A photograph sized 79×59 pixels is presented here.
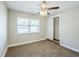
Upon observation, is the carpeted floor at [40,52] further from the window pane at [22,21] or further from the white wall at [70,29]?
the window pane at [22,21]

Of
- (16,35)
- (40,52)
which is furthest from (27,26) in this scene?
(40,52)

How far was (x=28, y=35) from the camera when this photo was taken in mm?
5238

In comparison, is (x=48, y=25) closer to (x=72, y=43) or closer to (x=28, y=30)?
(x=28, y=30)

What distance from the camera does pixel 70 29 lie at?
12.9 feet

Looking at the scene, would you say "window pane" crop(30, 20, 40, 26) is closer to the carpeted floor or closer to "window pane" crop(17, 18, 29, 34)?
"window pane" crop(17, 18, 29, 34)

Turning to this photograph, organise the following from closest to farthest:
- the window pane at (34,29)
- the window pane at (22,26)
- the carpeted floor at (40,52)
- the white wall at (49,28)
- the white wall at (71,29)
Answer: the carpeted floor at (40,52), the white wall at (71,29), the window pane at (22,26), the window pane at (34,29), the white wall at (49,28)

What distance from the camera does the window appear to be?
4.86m

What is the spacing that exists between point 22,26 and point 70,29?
2859 mm

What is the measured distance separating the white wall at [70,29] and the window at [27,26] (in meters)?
1.96

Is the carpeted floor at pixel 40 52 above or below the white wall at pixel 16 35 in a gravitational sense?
below

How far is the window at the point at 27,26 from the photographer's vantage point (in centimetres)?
486

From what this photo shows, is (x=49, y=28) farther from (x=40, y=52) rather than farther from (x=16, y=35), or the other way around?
(x=40, y=52)

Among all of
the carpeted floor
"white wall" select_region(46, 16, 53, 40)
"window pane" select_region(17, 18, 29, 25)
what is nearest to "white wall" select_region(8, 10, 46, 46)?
"window pane" select_region(17, 18, 29, 25)

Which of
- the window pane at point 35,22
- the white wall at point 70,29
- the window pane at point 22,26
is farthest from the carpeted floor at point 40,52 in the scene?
the window pane at point 35,22
